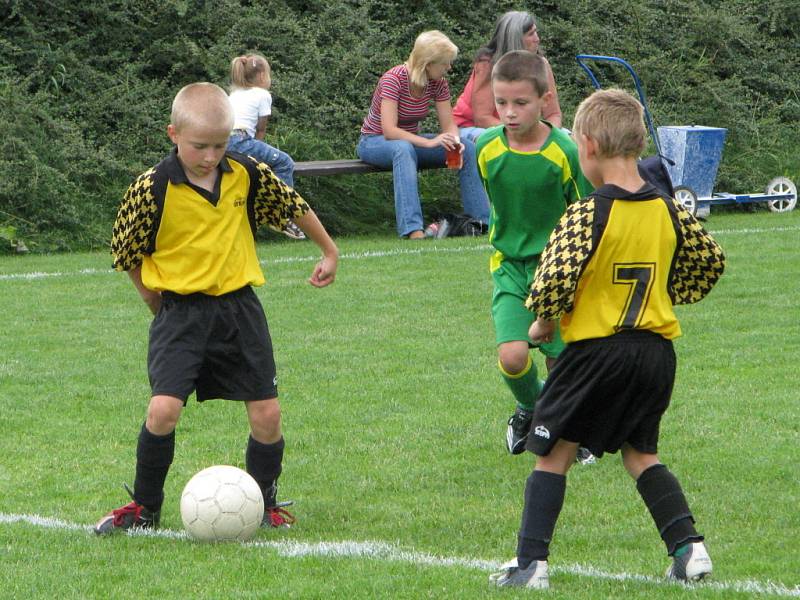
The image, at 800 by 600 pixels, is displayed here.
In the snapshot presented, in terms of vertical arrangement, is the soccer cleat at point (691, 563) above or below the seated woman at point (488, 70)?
below

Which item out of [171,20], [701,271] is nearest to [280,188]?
[701,271]

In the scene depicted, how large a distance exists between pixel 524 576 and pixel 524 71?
2.13 m

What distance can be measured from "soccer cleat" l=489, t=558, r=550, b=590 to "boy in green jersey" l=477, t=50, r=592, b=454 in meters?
1.51

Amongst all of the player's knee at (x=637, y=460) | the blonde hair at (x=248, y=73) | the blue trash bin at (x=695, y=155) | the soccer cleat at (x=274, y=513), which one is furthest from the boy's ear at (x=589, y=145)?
the blue trash bin at (x=695, y=155)

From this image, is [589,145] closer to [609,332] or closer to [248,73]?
[609,332]

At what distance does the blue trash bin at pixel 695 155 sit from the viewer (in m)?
13.9

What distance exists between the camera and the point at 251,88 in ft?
40.4

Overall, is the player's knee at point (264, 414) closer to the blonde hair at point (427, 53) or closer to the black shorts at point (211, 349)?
the black shorts at point (211, 349)

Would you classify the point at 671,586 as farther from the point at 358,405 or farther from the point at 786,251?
the point at 786,251

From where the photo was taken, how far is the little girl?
12070 millimetres

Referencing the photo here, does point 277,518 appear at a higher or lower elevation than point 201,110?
lower

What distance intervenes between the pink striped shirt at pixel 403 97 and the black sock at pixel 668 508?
333 inches

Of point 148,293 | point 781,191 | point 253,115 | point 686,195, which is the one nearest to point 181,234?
point 148,293

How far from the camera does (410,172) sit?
12.3m
